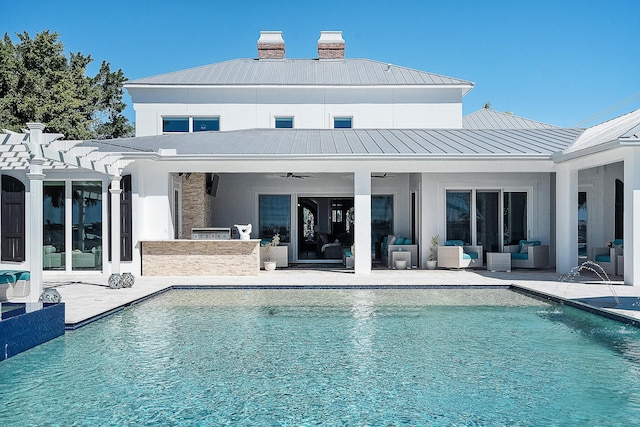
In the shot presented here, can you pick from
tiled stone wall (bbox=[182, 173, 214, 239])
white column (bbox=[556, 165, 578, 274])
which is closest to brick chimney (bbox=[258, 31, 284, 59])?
tiled stone wall (bbox=[182, 173, 214, 239])

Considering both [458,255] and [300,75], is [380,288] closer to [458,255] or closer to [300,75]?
[458,255]

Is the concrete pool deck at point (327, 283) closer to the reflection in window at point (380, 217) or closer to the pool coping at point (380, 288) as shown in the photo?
the pool coping at point (380, 288)

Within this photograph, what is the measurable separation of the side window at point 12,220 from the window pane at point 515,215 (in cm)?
1408

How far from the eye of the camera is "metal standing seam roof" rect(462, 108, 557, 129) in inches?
946

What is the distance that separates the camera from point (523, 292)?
37.9 feet

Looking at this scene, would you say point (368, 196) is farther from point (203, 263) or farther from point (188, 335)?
point (188, 335)

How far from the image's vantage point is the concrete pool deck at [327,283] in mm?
9398

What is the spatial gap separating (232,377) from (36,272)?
451 cm

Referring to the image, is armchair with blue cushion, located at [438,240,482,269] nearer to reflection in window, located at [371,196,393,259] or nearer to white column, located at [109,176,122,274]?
reflection in window, located at [371,196,393,259]

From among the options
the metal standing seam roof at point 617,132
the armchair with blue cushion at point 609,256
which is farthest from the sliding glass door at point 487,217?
the metal standing seam roof at point 617,132

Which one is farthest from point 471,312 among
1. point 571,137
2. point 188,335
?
point 571,137

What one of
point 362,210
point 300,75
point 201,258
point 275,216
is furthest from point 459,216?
point 300,75

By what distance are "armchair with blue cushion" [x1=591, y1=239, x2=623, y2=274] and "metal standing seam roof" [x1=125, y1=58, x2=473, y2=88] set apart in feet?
29.3

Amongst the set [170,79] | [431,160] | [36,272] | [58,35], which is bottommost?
[36,272]
